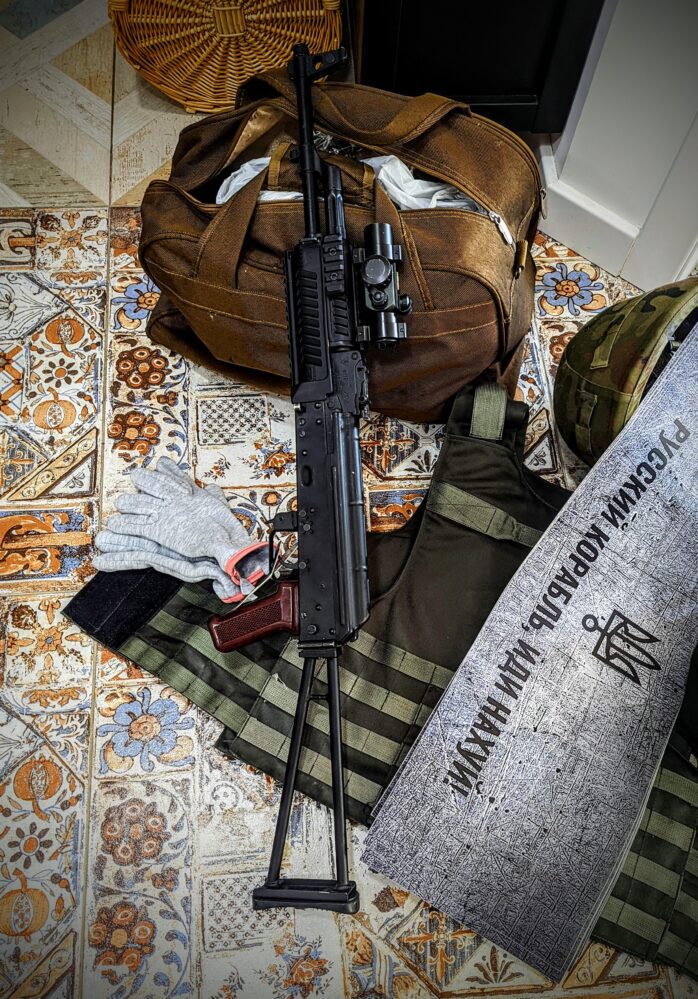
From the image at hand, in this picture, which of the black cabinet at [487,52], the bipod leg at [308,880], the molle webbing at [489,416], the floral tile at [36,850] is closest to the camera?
the bipod leg at [308,880]

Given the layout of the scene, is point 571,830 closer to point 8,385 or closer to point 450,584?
point 450,584

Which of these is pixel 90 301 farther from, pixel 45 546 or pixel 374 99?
pixel 374 99

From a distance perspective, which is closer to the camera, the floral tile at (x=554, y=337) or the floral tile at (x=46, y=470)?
the floral tile at (x=46, y=470)

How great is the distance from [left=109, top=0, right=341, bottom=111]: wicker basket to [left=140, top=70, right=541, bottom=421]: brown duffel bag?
0.42 meters

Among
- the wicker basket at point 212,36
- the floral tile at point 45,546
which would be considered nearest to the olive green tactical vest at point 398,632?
the floral tile at point 45,546

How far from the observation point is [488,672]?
1.22 m

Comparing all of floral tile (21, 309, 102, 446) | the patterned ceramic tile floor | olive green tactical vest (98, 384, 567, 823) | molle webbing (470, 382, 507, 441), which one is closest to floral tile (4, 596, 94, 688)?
the patterned ceramic tile floor

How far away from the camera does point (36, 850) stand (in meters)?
1.29

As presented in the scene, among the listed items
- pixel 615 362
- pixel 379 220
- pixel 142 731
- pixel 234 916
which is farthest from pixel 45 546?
pixel 615 362

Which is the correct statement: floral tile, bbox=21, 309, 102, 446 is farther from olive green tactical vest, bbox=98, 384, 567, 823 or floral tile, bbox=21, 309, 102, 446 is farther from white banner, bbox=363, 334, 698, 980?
white banner, bbox=363, 334, 698, 980

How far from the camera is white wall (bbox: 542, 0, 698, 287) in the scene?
1.38 m

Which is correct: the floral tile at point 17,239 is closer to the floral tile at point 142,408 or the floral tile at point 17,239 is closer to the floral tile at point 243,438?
the floral tile at point 142,408

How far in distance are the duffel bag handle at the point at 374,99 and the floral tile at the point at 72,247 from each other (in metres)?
0.54

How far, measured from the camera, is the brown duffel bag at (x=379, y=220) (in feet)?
4.26
